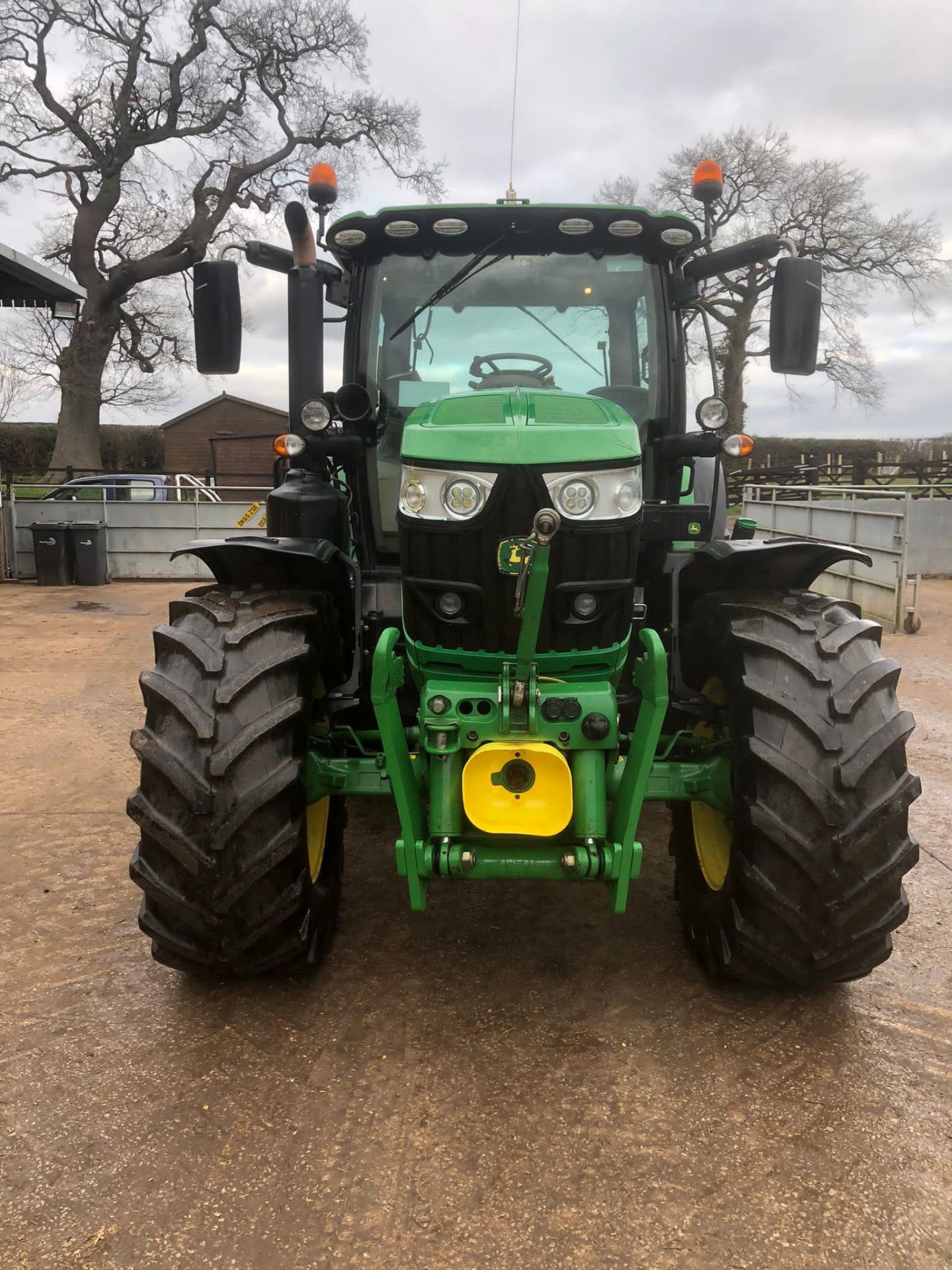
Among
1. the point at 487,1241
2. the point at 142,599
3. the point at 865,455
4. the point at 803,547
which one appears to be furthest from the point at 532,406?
the point at 865,455

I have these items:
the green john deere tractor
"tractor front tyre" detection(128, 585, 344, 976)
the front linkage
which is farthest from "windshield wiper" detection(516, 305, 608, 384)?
"tractor front tyre" detection(128, 585, 344, 976)

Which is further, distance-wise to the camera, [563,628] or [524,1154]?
[563,628]

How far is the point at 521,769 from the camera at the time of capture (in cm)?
249

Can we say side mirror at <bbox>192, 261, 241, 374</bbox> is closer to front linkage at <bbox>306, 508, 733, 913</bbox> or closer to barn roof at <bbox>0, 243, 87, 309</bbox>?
front linkage at <bbox>306, 508, 733, 913</bbox>

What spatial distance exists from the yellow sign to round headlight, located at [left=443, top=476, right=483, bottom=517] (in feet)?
40.1

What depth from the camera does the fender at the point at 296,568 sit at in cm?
288

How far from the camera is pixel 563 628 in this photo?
2.63m

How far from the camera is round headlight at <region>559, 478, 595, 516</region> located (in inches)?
97.9

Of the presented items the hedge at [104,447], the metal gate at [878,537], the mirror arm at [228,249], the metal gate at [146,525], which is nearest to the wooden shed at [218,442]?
the hedge at [104,447]

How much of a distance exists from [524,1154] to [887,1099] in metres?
0.94

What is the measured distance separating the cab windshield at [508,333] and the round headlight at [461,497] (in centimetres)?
101

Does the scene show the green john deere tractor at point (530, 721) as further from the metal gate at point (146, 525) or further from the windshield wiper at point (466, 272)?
the metal gate at point (146, 525)

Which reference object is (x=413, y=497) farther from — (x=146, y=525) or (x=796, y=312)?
(x=146, y=525)

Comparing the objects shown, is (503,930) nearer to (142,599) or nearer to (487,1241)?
(487,1241)
